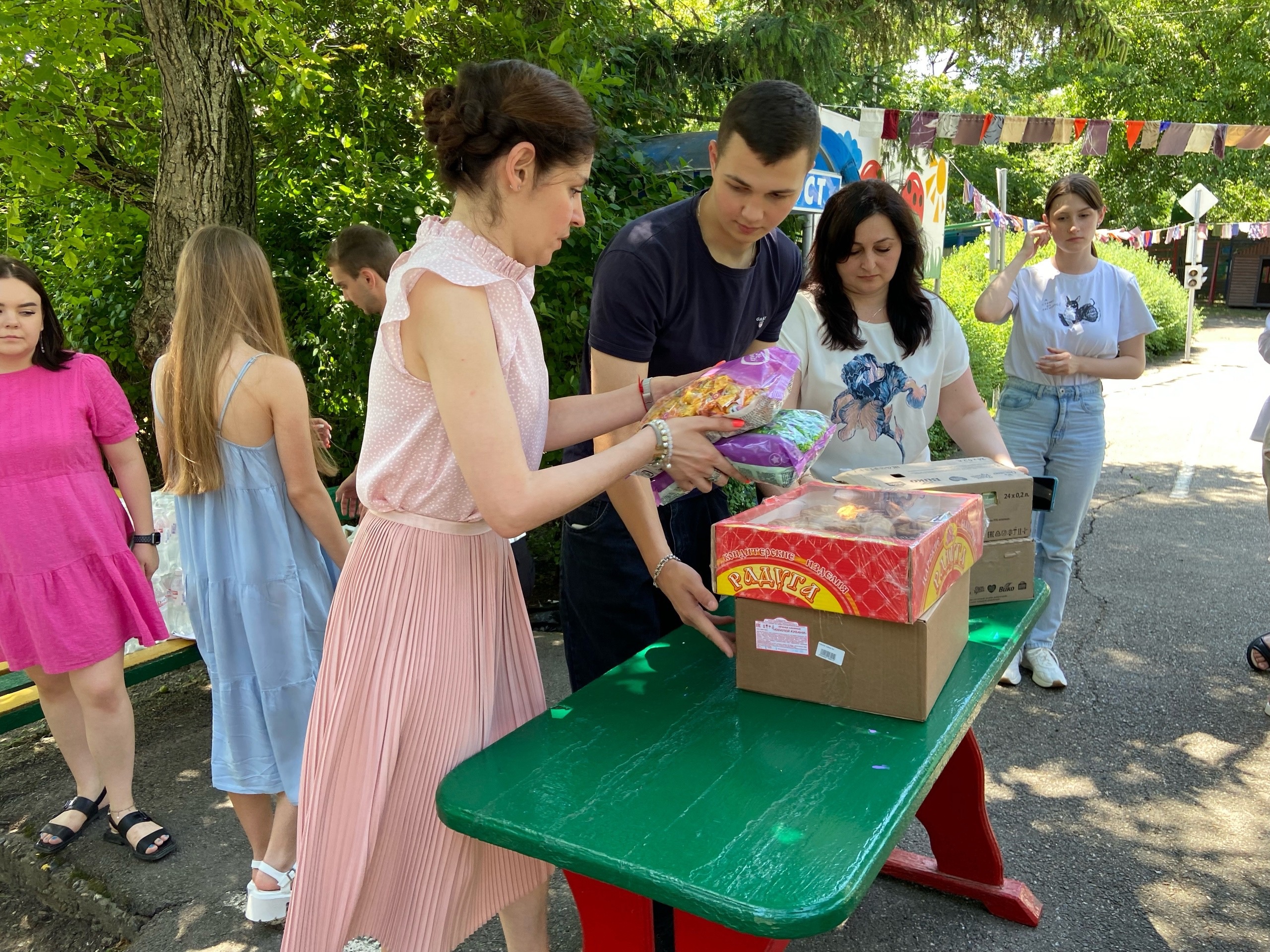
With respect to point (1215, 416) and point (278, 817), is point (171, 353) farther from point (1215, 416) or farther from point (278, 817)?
point (1215, 416)

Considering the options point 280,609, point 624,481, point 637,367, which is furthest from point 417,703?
point 280,609

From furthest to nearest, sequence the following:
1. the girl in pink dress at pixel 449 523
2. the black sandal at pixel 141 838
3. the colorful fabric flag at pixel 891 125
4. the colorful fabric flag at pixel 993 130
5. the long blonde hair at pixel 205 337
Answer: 1. the colorful fabric flag at pixel 993 130
2. the colorful fabric flag at pixel 891 125
3. the black sandal at pixel 141 838
4. the long blonde hair at pixel 205 337
5. the girl in pink dress at pixel 449 523

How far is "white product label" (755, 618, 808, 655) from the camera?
63.6 inches

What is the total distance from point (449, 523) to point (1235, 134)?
31.9 feet

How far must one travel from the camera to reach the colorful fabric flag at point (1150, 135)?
29.5 feet

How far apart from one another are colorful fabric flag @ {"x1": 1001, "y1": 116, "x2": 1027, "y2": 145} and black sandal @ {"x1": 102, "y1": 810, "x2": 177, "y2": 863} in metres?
8.57

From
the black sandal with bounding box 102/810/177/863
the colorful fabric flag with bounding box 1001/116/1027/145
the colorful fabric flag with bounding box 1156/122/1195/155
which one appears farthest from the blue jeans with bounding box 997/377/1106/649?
the colorful fabric flag with bounding box 1156/122/1195/155

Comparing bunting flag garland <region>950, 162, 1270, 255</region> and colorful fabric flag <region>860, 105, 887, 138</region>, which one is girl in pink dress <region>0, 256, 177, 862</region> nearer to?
colorful fabric flag <region>860, 105, 887, 138</region>

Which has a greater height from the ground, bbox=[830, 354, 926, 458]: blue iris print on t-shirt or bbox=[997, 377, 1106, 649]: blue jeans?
bbox=[830, 354, 926, 458]: blue iris print on t-shirt

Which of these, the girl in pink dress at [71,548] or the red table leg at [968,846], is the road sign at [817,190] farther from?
the girl in pink dress at [71,548]

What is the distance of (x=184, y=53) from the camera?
383 centimetres

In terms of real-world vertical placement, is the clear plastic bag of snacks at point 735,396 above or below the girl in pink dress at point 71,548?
above

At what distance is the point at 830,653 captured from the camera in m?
1.60

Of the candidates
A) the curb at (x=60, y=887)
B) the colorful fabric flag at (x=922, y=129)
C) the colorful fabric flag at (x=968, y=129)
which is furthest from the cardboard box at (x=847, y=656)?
the colorful fabric flag at (x=968, y=129)
